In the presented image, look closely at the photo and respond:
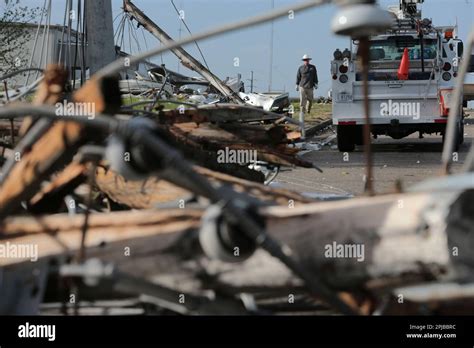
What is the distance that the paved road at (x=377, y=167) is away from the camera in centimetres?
590

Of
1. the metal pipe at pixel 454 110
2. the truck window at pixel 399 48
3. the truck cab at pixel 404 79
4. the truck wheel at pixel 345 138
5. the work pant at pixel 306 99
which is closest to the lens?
the metal pipe at pixel 454 110

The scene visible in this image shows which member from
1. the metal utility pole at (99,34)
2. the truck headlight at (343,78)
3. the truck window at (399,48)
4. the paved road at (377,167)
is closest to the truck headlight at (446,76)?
the truck window at (399,48)

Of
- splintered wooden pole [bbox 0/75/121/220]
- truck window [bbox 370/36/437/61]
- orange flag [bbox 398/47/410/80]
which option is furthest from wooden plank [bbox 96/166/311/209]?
truck window [bbox 370/36/437/61]

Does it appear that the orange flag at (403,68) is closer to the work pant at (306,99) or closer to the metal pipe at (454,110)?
the work pant at (306,99)

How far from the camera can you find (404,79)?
932cm

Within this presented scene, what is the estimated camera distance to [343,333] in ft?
5.17

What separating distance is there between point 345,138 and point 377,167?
6.60 ft

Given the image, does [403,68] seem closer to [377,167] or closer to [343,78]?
[377,167]

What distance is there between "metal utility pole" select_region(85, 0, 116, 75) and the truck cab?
433cm

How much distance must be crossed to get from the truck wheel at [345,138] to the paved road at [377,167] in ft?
0.40

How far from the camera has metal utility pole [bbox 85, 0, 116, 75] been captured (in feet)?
10.3

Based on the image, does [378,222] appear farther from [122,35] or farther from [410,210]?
[122,35]

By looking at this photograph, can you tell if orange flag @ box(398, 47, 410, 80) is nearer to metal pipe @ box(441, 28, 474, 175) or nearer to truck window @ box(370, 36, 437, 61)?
truck window @ box(370, 36, 437, 61)

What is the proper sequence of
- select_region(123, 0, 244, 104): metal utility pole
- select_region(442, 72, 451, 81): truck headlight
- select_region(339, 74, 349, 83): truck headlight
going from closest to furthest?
select_region(123, 0, 244, 104): metal utility pole
select_region(339, 74, 349, 83): truck headlight
select_region(442, 72, 451, 81): truck headlight
